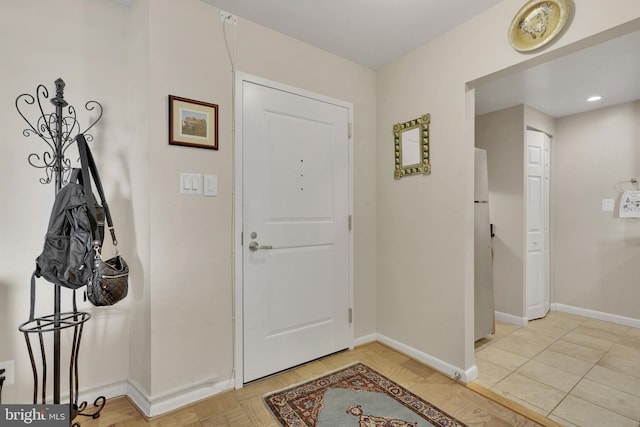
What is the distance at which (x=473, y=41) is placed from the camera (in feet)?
6.83

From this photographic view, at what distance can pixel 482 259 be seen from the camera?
2797mm

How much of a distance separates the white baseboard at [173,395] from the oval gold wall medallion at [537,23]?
275 cm

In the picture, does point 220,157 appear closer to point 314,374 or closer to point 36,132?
point 36,132

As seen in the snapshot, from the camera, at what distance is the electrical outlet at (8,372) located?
1.64 m

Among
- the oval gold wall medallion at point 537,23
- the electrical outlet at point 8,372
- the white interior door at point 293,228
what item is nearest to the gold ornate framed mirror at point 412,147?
the white interior door at point 293,228

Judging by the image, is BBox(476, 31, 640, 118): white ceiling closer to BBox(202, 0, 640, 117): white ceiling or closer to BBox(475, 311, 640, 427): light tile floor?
BBox(202, 0, 640, 117): white ceiling

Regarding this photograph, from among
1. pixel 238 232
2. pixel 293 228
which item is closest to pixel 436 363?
pixel 293 228

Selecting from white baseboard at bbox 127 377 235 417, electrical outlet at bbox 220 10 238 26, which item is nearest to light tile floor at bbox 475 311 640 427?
white baseboard at bbox 127 377 235 417

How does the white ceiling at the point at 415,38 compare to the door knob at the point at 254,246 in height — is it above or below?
above

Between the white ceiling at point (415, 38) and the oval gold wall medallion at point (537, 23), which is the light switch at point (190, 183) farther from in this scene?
the oval gold wall medallion at point (537, 23)

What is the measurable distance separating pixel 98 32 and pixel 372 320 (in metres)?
2.93

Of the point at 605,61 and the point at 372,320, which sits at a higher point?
the point at 605,61

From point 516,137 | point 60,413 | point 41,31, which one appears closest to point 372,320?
point 60,413

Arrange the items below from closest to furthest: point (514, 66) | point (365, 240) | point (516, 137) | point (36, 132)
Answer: point (36, 132), point (514, 66), point (365, 240), point (516, 137)
